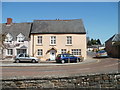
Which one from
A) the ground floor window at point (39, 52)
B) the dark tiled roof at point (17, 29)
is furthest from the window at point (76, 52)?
the dark tiled roof at point (17, 29)

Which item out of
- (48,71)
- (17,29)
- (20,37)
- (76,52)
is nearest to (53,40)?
(76,52)

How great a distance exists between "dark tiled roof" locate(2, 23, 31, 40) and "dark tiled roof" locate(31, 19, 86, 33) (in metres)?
1.58

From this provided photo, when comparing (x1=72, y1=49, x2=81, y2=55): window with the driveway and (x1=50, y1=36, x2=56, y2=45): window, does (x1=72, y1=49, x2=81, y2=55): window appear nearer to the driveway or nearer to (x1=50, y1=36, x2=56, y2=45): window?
(x1=50, y1=36, x2=56, y2=45): window

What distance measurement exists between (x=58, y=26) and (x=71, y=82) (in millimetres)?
25635

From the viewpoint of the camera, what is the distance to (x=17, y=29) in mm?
34188

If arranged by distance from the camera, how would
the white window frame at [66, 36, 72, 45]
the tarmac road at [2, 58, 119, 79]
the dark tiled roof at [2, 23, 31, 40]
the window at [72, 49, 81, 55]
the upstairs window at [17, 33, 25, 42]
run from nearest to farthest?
the tarmac road at [2, 58, 119, 79] < the window at [72, 49, 81, 55] < the white window frame at [66, 36, 72, 45] < the upstairs window at [17, 33, 25, 42] < the dark tiled roof at [2, 23, 31, 40]

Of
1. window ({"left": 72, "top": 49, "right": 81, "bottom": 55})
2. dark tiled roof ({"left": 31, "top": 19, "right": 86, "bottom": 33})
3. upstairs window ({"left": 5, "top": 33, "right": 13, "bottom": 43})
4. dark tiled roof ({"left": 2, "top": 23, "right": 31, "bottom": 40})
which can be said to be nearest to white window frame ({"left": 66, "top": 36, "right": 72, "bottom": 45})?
dark tiled roof ({"left": 31, "top": 19, "right": 86, "bottom": 33})

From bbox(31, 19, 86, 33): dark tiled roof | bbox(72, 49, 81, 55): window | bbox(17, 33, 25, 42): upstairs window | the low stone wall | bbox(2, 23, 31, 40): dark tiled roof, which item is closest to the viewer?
the low stone wall

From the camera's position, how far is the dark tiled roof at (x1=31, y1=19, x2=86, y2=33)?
31.5 metres

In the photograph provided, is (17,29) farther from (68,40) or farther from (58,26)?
(68,40)

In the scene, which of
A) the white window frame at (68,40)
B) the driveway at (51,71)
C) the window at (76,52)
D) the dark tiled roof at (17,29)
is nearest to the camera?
the driveway at (51,71)

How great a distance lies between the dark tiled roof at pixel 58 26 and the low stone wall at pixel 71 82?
23.6 meters

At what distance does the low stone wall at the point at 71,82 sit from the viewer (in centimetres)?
766

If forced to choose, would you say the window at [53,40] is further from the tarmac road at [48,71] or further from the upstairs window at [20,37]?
the tarmac road at [48,71]
